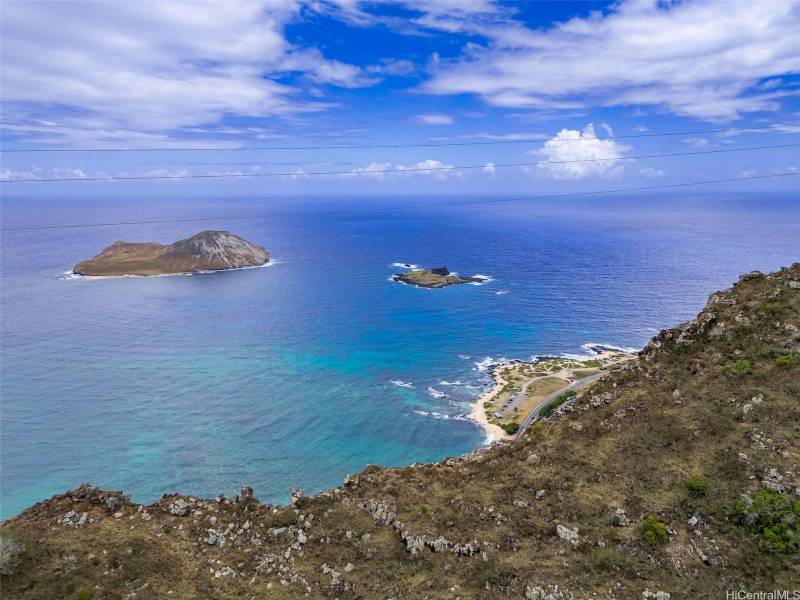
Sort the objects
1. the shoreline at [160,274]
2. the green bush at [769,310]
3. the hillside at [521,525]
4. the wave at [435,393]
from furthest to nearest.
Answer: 1. the shoreline at [160,274]
2. the wave at [435,393]
3. the green bush at [769,310]
4. the hillside at [521,525]

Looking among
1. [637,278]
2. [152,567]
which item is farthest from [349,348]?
[637,278]

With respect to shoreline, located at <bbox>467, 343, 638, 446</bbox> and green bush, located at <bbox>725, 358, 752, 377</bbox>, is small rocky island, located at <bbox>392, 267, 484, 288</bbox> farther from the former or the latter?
green bush, located at <bbox>725, 358, 752, 377</bbox>

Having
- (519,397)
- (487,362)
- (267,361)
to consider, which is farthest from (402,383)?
(267,361)

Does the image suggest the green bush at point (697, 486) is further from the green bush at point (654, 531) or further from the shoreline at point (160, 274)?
the shoreline at point (160, 274)

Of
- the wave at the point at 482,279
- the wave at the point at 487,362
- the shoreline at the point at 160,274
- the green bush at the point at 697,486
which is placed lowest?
the wave at the point at 487,362

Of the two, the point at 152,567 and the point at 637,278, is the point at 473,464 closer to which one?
the point at 152,567

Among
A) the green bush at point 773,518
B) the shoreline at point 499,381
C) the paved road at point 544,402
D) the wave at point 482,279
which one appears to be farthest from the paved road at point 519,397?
the wave at point 482,279

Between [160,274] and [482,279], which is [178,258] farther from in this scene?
[482,279]
